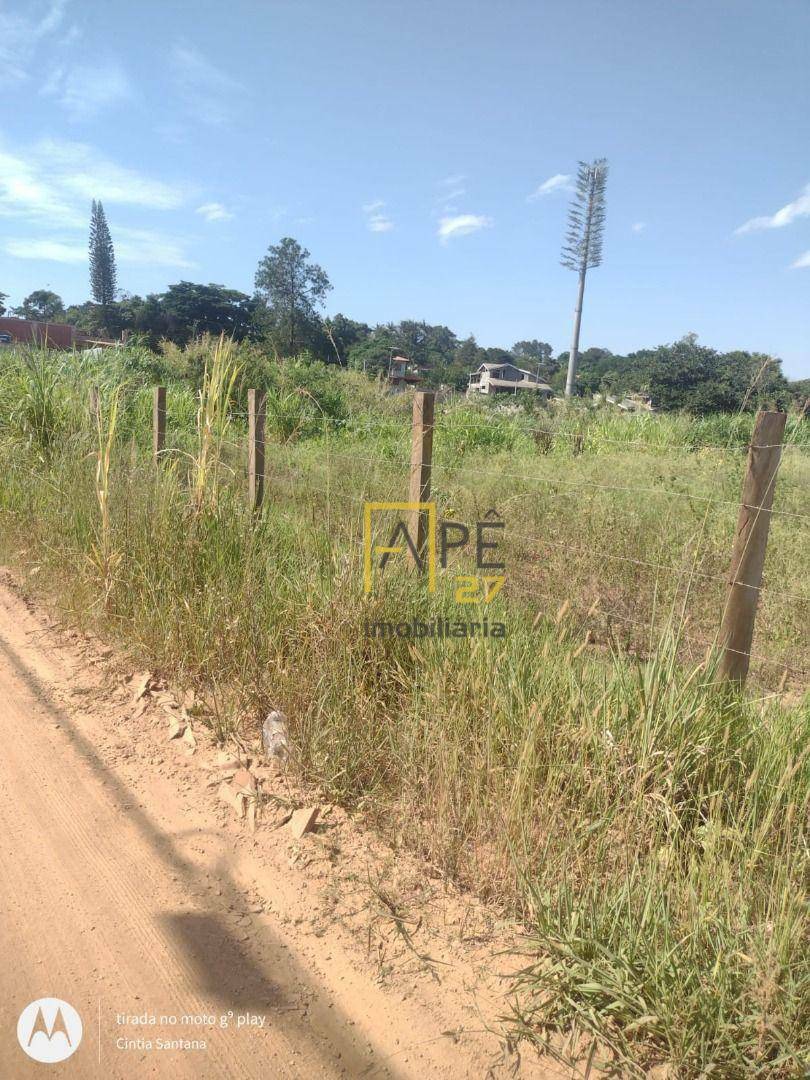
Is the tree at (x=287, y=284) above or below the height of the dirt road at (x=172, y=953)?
above

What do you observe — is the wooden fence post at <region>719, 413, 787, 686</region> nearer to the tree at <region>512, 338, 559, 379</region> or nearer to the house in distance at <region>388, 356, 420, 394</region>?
the house in distance at <region>388, 356, 420, 394</region>

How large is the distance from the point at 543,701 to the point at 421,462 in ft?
6.33

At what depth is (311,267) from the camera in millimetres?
37312

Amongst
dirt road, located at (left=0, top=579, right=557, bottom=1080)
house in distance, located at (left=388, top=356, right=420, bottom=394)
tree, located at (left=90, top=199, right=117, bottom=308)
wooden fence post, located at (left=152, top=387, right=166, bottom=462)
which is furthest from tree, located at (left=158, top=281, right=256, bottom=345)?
dirt road, located at (left=0, top=579, right=557, bottom=1080)

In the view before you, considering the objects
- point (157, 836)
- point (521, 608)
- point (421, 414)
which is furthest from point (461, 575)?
point (157, 836)

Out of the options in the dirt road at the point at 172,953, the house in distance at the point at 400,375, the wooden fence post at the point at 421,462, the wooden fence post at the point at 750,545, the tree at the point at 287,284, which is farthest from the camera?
the tree at the point at 287,284

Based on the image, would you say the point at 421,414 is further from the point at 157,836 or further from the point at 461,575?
Answer: the point at 157,836

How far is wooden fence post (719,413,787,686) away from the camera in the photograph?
9.41ft

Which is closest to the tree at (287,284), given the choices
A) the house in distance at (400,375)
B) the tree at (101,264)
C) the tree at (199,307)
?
the house in distance at (400,375)

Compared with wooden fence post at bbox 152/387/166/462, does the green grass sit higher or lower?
lower

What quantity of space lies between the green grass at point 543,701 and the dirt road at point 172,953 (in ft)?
1.37

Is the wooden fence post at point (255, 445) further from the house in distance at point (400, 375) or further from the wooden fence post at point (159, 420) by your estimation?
the house in distance at point (400, 375)

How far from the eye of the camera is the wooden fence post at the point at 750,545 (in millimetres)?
2869

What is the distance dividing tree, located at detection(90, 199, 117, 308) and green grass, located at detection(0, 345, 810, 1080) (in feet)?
266
